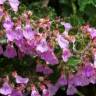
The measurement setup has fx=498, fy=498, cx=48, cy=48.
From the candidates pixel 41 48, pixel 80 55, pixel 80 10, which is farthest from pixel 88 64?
pixel 80 10

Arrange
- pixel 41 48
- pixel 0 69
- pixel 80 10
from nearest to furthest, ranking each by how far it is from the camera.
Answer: pixel 41 48 < pixel 0 69 < pixel 80 10

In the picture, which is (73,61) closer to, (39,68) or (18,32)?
(39,68)

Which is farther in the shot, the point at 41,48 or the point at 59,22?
the point at 59,22

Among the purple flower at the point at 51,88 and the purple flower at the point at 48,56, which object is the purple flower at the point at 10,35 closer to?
the purple flower at the point at 48,56

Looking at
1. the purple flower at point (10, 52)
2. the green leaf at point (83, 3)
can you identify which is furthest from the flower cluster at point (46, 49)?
the green leaf at point (83, 3)

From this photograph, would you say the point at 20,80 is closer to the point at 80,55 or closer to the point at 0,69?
the point at 0,69

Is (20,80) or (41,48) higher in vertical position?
(41,48)
